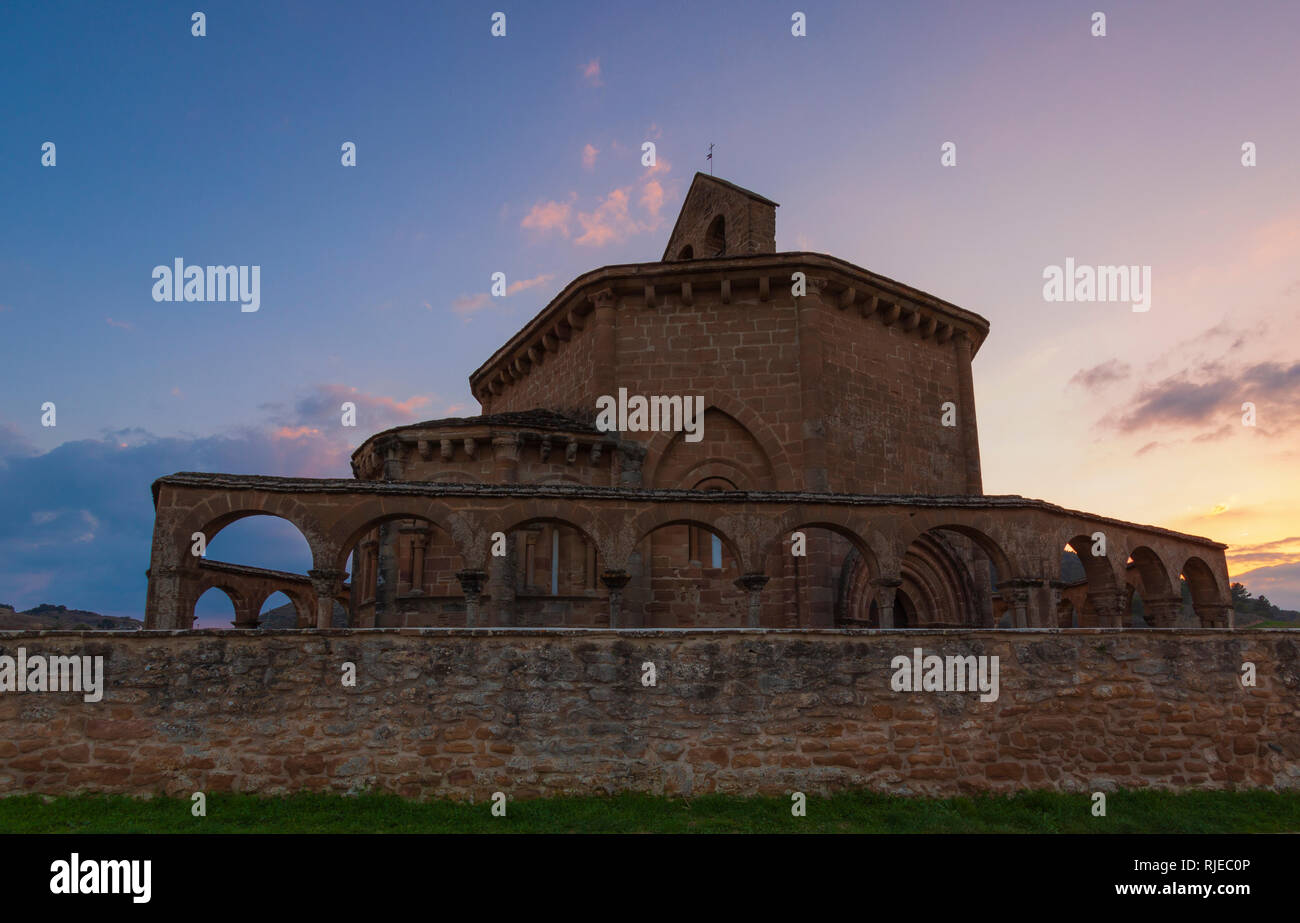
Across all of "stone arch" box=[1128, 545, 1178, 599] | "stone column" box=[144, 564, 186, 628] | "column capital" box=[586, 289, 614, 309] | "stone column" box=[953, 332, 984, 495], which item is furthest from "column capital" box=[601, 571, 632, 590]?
"stone arch" box=[1128, 545, 1178, 599]

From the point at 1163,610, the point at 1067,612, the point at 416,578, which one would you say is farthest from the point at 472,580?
the point at 1067,612

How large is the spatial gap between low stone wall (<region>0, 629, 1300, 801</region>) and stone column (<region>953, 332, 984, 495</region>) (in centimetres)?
1014

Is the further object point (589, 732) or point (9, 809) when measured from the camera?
point (589, 732)

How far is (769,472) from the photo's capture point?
16906mm

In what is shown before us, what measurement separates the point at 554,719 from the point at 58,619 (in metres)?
29.1

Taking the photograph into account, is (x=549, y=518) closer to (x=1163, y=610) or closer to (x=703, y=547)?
(x=703, y=547)

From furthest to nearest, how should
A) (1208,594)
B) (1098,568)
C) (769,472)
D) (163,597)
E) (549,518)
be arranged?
(1208,594) → (769,472) → (1098,568) → (549,518) → (163,597)

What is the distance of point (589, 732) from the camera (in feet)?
28.4

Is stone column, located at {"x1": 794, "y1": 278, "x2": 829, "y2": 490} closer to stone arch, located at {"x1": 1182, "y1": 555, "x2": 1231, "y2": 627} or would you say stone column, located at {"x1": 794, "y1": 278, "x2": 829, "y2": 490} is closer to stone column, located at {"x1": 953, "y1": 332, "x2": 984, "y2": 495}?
stone column, located at {"x1": 953, "y1": 332, "x2": 984, "y2": 495}

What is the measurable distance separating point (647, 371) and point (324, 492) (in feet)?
23.8

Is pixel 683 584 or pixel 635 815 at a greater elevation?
pixel 683 584
